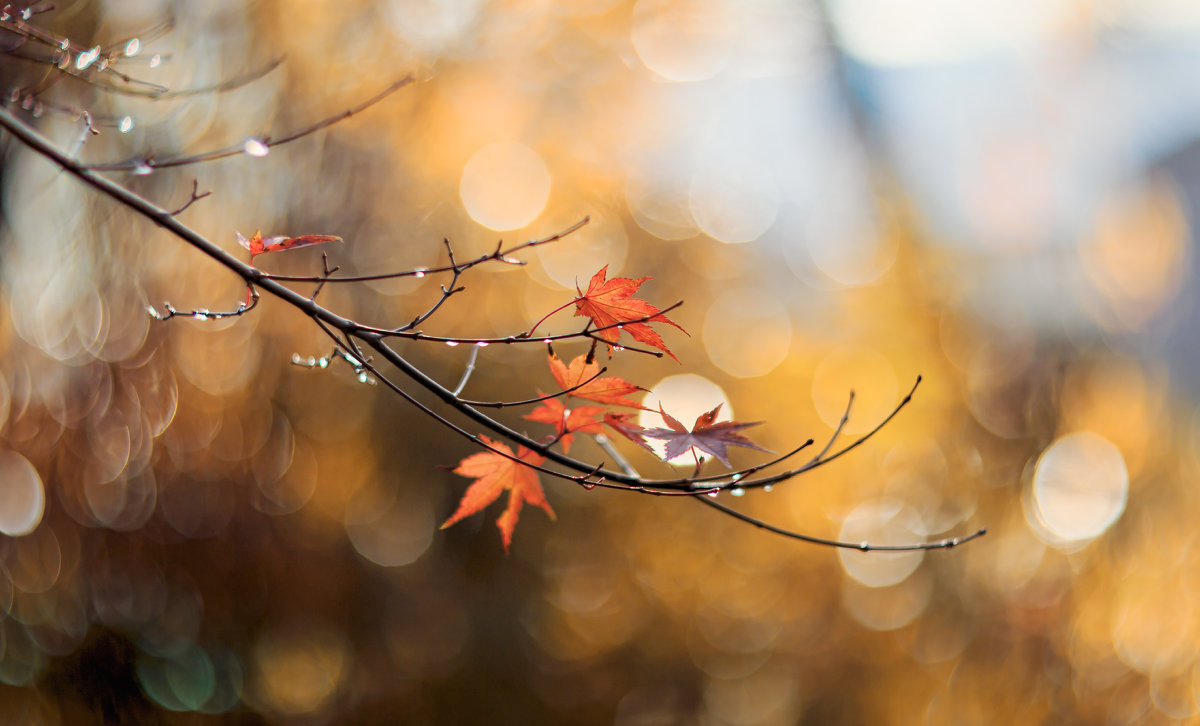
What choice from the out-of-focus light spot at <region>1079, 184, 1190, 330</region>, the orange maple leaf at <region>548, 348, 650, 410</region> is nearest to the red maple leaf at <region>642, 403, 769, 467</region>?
the orange maple leaf at <region>548, 348, 650, 410</region>

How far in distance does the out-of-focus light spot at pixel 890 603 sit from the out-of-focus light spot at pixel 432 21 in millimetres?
2157

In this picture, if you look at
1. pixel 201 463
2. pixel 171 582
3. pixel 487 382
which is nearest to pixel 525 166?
pixel 487 382

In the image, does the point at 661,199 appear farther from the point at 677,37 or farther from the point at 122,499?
the point at 122,499

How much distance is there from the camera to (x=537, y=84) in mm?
2365

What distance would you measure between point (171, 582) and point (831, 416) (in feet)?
6.60

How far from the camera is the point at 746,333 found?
2447 mm

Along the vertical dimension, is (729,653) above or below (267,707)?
above

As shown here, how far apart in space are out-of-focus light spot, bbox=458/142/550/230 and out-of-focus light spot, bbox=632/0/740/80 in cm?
63

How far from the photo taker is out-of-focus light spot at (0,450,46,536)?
5.68 ft

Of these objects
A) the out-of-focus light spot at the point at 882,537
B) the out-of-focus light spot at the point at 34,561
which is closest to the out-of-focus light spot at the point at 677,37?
the out-of-focus light spot at the point at 882,537

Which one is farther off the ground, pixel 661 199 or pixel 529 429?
pixel 661 199

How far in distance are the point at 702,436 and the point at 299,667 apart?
1726mm

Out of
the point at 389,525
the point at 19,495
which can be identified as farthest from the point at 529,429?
the point at 19,495

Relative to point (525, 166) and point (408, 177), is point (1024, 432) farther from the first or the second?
point (408, 177)
